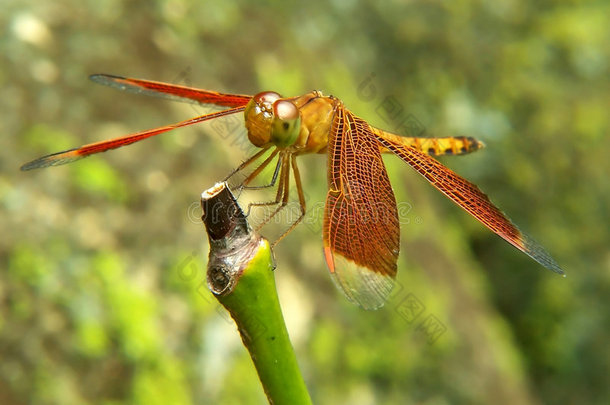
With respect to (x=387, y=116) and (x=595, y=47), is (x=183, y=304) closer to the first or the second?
(x=387, y=116)

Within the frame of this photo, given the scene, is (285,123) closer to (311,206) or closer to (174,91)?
(174,91)

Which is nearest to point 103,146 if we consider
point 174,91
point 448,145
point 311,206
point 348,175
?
point 174,91

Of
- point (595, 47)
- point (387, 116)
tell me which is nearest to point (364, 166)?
point (387, 116)

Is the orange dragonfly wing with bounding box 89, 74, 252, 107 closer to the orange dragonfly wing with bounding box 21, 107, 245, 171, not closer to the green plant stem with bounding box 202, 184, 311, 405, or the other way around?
the orange dragonfly wing with bounding box 21, 107, 245, 171

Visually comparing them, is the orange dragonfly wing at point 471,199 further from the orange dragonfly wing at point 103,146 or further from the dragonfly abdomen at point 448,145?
the orange dragonfly wing at point 103,146

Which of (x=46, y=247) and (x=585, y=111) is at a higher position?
(x=585, y=111)

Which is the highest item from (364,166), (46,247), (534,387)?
(534,387)

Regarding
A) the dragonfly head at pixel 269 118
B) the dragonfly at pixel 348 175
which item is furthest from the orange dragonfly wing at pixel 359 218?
the dragonfly head at pixel 269 118

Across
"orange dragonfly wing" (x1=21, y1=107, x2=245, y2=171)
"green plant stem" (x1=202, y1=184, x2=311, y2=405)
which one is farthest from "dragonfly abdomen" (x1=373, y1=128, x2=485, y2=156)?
"green plant stem" (x1=202, y1=184, x2=311, y2=405)
